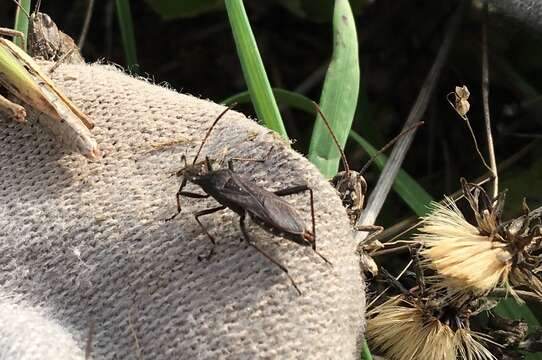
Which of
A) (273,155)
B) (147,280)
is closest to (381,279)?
(273,155)

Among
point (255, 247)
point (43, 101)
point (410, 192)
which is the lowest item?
point (410, 192)

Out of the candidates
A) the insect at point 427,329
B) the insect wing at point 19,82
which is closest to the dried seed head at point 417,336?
the insect at point 427,329

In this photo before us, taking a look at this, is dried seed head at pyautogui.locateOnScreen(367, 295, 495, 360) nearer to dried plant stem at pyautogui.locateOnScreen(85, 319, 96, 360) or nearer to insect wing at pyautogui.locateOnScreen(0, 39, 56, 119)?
dried plant stem at pyautogui.locateOnScreen(85, 319, 96, 360)

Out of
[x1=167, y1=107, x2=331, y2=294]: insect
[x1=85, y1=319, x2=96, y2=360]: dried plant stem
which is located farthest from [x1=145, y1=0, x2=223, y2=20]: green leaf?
[x1=85, y1=319, x2=96, y2=360]: dried plant stem

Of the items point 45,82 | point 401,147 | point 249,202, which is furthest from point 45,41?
point 401,147

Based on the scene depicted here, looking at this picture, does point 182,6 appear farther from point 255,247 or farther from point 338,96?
point 255,247

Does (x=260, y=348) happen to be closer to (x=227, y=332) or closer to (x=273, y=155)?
(x=227, y=332)

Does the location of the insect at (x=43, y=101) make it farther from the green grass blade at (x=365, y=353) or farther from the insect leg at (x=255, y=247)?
the green grass blade at (x=365, y=353)
